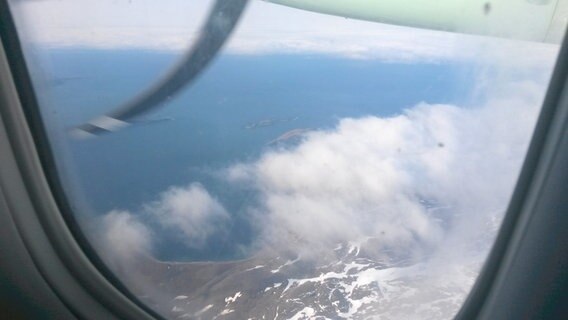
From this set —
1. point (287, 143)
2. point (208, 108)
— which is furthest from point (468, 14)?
point (208, 108)

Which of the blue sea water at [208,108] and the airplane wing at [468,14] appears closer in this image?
the airplane wing at [468,14]

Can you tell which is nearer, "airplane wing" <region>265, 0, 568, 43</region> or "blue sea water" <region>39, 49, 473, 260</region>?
"airplane wing" <region>265, 0, 568, 43</region>

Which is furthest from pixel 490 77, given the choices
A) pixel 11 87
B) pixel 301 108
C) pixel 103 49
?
pixel 11 87

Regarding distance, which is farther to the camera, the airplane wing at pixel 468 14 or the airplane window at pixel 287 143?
the airplane window at pixel 287 143

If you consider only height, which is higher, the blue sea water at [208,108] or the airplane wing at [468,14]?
the airplane wing at [468,14]

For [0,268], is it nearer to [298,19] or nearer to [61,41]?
[61,41]

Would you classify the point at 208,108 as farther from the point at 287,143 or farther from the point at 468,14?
the point at 468,14

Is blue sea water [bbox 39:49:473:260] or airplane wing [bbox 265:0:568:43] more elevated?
airplane wing [bbox 265:0:568:43]
